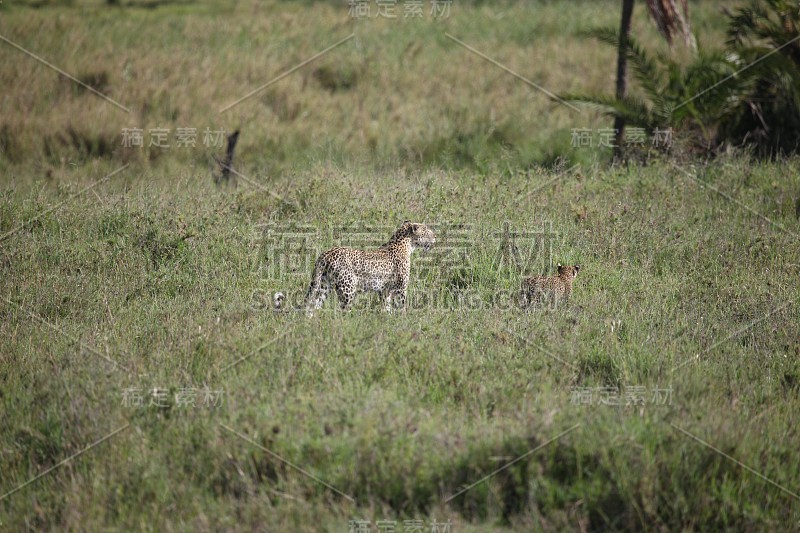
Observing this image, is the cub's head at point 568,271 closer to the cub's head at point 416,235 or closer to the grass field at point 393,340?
the grass field at point 393,340

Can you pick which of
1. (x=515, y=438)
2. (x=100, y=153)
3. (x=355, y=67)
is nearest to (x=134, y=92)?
(x=100, y=153)

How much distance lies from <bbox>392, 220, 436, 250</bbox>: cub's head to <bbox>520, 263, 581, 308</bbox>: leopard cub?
3.66 ft

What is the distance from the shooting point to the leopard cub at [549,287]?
339 inches

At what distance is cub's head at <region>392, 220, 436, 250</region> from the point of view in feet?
30.4

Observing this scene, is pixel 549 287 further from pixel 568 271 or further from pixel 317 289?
pixel 317 289

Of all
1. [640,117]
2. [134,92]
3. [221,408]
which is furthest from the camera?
[134,92]

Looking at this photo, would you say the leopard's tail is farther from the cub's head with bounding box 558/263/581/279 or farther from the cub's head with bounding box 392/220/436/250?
the cub's head with bounding box 558/263/581/279

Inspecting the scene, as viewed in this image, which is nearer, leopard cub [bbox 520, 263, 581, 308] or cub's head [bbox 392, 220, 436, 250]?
leopard cub [bbox 520, 263, 581, 308]

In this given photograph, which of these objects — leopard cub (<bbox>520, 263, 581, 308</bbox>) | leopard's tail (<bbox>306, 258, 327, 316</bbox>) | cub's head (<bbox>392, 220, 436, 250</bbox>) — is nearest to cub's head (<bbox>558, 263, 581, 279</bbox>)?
leopard cub (<bbox>520, 263, 581, 308</bbox>)

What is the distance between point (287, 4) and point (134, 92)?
30.2ft

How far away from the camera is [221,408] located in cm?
635

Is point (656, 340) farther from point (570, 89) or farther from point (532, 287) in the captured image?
point (570, 89)

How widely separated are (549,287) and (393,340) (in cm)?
201

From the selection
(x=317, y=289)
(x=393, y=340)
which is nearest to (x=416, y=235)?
(x=317, y=289)
